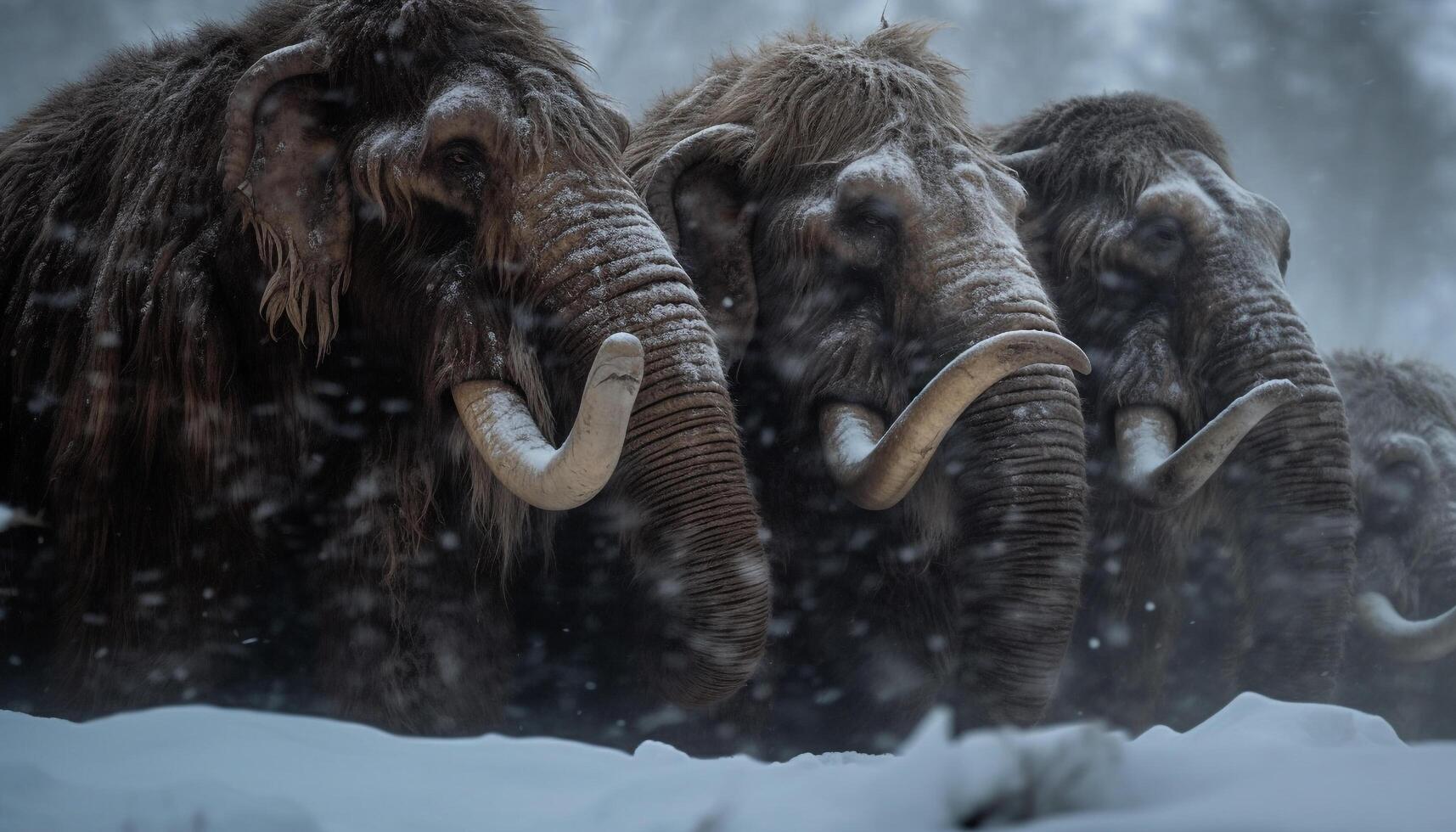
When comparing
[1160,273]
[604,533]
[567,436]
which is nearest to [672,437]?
[567,436]

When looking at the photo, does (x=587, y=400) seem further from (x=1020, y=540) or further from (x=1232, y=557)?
(x=1232, y=557)

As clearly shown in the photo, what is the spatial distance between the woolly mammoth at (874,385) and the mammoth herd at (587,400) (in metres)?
0.01

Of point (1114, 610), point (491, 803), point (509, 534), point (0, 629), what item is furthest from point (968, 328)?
point (0, 629)

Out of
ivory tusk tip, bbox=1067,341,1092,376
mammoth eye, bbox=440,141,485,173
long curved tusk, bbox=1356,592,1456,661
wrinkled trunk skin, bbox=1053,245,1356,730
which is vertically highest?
mammoth eye, bbox=440,141,485,173

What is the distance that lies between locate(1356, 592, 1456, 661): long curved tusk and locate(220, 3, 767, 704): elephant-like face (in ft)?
8.87

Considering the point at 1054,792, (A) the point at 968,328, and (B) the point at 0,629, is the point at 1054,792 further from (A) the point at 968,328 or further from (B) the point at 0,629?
(B) the point at 0,629

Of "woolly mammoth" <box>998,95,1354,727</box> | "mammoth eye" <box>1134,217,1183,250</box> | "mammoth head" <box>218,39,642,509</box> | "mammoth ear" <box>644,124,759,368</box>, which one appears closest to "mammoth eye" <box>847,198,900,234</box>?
"mammoth ear" <box>644,124,759,368</box>

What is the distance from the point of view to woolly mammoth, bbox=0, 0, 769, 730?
2.27 m

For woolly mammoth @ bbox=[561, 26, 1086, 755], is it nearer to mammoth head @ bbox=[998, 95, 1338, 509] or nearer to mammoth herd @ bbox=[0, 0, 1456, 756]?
mammoth herd @ bbox=[0, 0, 1456, 756]

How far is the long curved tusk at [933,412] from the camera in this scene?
226cm

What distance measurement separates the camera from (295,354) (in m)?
2.56

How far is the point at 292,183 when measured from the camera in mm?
2418

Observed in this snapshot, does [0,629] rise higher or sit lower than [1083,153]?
lower

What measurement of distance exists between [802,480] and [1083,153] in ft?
5.13
